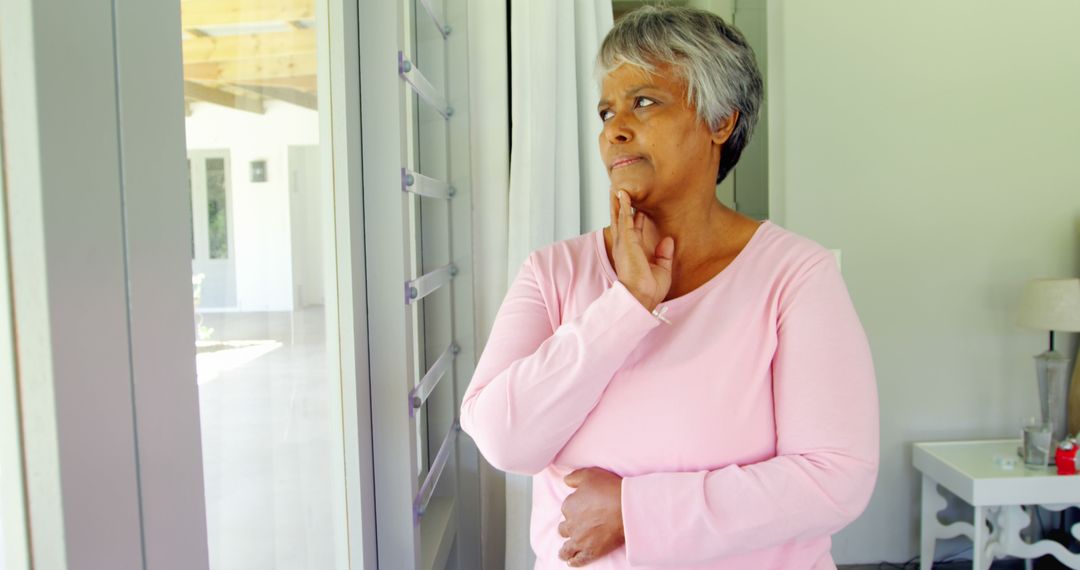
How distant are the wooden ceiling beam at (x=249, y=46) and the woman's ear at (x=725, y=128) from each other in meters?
0.60

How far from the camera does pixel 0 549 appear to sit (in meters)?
0.45

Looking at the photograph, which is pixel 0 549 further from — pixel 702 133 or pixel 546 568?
pixel 702 133

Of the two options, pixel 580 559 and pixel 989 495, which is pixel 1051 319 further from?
pixel 580 559

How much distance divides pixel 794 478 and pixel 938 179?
2534mm

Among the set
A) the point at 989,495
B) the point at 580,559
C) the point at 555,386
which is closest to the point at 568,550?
the point at 580,559

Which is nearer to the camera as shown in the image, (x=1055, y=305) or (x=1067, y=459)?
(x=1067, y=459)

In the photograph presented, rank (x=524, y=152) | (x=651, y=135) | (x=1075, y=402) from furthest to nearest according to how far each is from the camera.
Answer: (x=1075, y=402) → (x=524, y=152) → (x=651, y=135)

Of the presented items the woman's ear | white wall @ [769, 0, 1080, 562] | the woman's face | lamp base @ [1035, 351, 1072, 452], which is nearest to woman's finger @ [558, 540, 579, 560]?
the woman's face

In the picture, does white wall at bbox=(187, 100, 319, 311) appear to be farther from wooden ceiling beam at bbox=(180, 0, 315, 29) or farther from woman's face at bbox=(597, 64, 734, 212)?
woman's face at bbox=(597, 64, 734, 212)

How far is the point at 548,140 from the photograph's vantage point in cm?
185

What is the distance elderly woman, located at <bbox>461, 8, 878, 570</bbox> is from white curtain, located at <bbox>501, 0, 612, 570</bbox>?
0.80 meters

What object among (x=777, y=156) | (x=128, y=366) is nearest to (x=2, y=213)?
(x=128, y=366)

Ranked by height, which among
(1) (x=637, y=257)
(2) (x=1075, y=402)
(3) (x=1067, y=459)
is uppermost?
(1) (x=637, y=257)

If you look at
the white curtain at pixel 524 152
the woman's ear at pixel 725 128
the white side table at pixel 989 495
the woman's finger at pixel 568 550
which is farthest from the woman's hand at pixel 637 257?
the white side table at pixel 989 495
